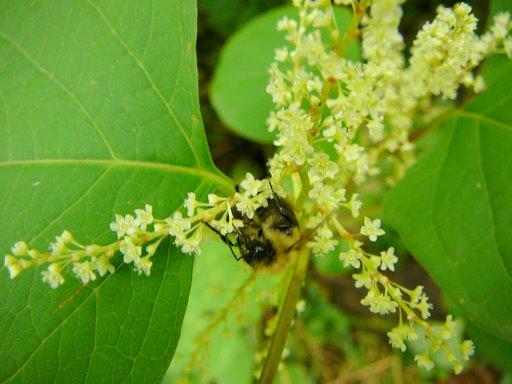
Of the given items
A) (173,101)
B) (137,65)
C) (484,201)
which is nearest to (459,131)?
(484,201)

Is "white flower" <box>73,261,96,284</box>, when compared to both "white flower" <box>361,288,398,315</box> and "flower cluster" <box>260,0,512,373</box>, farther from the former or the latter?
"white flower" <box>361,288,398,315</box>

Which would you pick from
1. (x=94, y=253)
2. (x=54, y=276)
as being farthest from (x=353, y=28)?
(x=54, y=276)

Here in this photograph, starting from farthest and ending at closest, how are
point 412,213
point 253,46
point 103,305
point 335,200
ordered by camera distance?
point 253,46
point 412,213
point 103,305
point 335,200

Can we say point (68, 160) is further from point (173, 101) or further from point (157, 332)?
point (157, 332)

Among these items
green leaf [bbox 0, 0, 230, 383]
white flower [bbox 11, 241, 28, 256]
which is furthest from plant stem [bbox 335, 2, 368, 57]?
white flower [bbox 11, 241, 28, 256]

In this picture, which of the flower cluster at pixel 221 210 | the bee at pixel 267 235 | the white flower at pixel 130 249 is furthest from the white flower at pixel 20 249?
the bee at pixel 267 235

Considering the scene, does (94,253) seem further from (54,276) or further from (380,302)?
(380,302)
